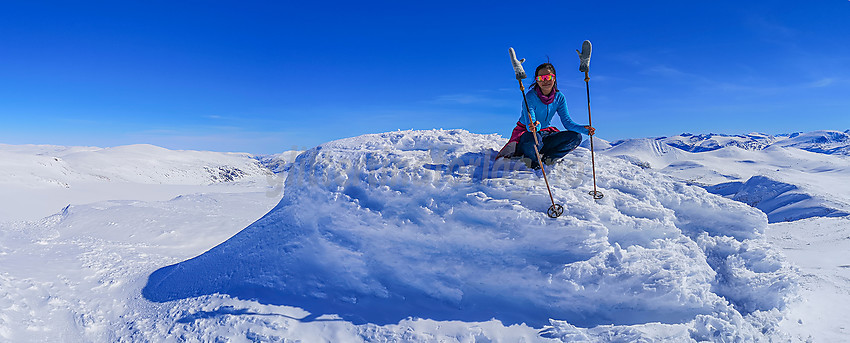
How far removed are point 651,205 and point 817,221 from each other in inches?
552

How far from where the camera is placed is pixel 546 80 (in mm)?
5660

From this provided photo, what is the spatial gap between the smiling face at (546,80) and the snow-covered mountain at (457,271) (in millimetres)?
1246

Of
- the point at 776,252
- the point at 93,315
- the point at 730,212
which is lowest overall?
the point at 93,315

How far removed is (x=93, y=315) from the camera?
6.04 meters

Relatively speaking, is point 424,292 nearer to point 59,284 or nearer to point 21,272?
point 59,284

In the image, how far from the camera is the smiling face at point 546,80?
5660 millimetres

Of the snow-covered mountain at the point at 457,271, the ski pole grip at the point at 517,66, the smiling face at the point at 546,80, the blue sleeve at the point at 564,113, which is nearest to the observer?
the snow-covered mountain at the point at 457,271

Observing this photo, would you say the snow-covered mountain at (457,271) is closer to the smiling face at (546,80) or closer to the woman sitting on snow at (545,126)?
the woman sitting on snow at (545,126)

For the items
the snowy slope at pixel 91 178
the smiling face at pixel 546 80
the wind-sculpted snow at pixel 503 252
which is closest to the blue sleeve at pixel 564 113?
the smiling face at pixel 546 80

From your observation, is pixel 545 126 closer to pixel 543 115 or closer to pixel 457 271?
pixel 543 115

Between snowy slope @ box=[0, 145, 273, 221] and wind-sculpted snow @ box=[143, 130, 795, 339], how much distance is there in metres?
5.54

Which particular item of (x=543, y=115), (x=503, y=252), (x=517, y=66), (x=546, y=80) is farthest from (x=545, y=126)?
(x=503, y=252)

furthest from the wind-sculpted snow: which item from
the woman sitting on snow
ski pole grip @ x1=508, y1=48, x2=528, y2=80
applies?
ski pole grip @ x1=508, y1=48, x2=528, y2=80

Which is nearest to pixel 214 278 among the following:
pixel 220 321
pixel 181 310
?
pixel 181 310
